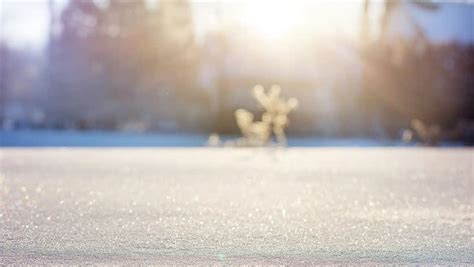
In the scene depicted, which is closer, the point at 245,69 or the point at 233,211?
the point at 233,211

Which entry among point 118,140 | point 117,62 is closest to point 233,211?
point 118,140

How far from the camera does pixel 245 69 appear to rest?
3350cm

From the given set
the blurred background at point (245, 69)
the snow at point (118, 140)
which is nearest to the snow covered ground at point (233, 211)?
the snow at point (118, 140)

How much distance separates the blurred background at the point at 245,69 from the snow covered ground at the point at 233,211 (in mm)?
11575

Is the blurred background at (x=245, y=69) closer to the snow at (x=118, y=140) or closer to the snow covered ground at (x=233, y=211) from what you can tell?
the snow at (x=118, y=140)

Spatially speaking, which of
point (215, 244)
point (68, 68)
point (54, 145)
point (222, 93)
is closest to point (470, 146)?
point (222, 93)

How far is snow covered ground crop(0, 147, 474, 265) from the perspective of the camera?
716 centimetres

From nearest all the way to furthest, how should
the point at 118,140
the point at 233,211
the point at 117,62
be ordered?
the point at 233,211 < the point at 118,140 < the point at 117,62

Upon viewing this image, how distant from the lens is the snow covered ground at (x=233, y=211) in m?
7.16

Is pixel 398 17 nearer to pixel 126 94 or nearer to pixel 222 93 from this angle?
pixel 222 93

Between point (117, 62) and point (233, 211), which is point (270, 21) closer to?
point (117, 62)

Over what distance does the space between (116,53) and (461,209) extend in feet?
78.4

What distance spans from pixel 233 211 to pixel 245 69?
2378 centimetres

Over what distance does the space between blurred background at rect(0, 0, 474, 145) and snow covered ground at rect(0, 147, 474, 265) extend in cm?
1158
